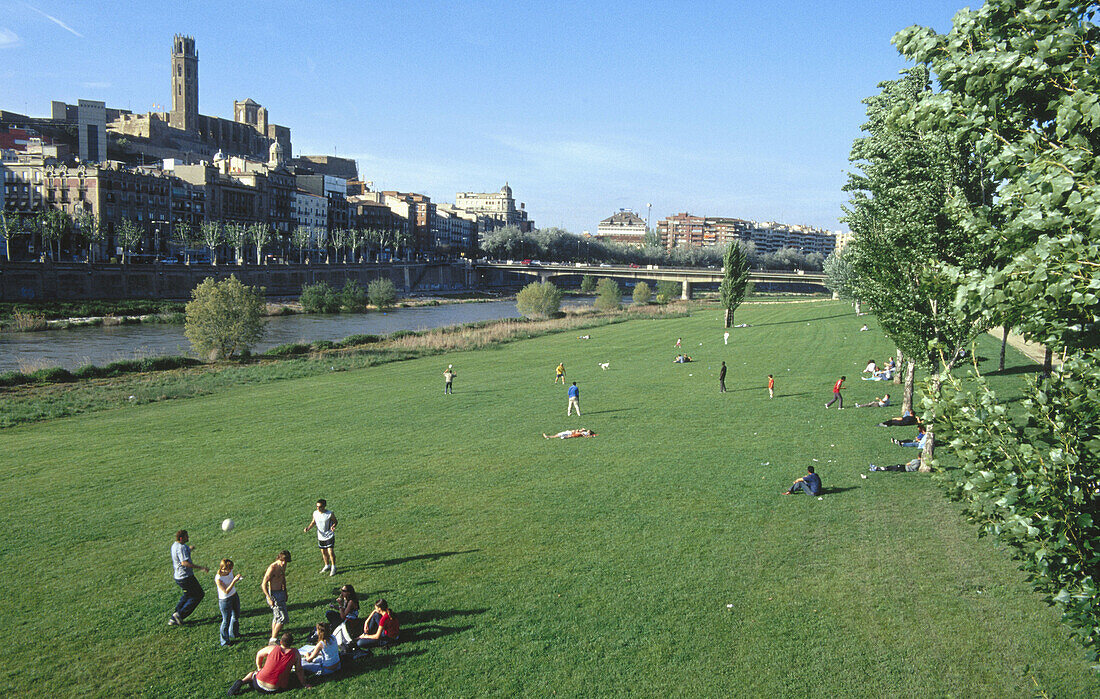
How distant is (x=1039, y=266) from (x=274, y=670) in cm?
1139

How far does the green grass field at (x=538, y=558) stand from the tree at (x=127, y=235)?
96.6m

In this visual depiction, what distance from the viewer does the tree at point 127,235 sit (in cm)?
11531

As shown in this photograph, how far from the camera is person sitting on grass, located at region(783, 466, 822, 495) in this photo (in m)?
20.1

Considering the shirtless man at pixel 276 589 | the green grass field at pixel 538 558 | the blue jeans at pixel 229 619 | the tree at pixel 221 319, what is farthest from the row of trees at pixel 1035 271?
the tree at pixel 221 319

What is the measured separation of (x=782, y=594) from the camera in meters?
14.3

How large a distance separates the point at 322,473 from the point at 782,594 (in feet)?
48.2

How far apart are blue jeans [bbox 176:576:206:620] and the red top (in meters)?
2.84

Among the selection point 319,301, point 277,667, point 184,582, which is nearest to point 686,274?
point 319,301

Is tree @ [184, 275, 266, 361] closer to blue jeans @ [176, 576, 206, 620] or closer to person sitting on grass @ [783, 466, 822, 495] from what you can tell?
blue jeans @ [176, 576, 206, 620]

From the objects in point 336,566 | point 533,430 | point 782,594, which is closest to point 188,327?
point 533,430

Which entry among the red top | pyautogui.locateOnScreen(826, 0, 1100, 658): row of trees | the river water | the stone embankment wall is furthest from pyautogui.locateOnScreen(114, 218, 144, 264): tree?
pyautogui.locateOnScreen(826, 0, 1100, 658): row of trees

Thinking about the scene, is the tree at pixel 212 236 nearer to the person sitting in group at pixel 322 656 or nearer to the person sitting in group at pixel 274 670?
the person sitting in group at pixel 322 656

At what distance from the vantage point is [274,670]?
11398mm

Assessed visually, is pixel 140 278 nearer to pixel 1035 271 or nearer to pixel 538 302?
pixel 538 302
